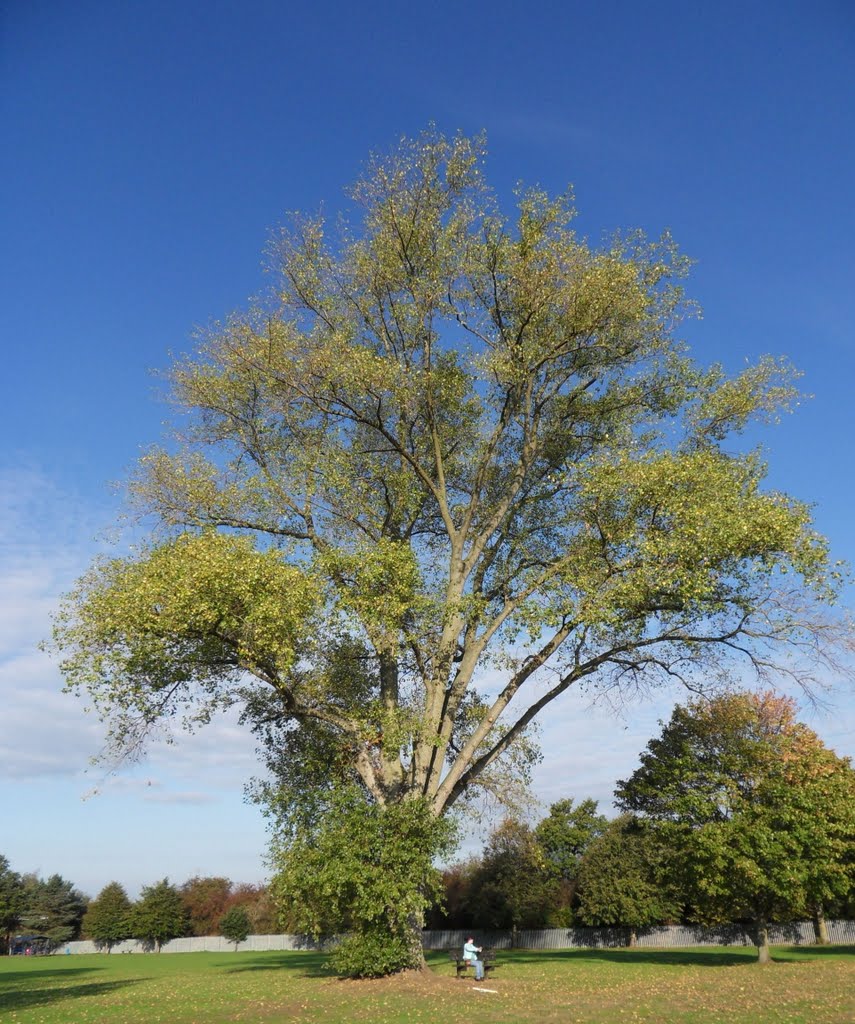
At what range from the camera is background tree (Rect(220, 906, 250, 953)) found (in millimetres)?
87506

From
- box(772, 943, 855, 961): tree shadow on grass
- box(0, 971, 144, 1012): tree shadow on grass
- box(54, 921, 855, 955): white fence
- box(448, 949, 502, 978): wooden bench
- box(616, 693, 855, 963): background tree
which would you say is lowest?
box(54, 921, 855, 955): white fence

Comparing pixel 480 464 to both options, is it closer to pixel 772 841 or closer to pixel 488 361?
pixel 488 361

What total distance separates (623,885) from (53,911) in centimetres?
7852

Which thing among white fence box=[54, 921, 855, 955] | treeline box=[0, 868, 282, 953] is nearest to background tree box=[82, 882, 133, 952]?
treeline box=[0, 868, 282, 953]

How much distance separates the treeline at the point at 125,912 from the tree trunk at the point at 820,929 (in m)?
53.3

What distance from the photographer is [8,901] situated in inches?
3686

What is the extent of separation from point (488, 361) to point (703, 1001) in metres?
17.7

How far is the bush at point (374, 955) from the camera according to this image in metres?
22.2

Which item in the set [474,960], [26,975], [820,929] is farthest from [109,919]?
[474,960]

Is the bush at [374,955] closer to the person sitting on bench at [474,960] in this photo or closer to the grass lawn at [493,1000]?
the grass lawn at [493,1000]

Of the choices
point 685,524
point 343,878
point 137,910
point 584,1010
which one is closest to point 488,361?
point 685,524

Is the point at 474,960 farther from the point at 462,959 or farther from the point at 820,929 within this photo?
the point at 820,929

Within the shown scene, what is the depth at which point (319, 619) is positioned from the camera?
22.5m

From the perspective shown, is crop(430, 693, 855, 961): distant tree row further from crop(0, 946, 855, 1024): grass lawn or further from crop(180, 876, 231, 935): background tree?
crop(180, 876, 231, 935): background tree
